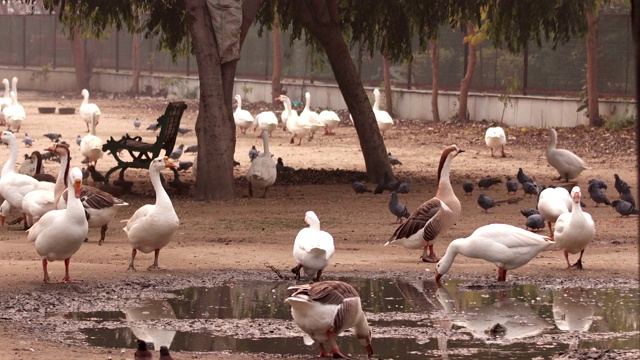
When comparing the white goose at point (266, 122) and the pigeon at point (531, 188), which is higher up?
the pigeon at point (531, 188)

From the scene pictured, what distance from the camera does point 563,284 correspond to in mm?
11586

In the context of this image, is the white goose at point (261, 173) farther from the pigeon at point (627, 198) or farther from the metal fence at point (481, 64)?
the metal fence at point (481, 64)

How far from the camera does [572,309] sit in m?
10.4

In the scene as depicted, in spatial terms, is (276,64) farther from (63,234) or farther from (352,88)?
(63,234)

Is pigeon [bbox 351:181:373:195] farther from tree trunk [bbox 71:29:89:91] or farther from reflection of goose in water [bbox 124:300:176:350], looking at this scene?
tree trunk [bbox 71:29:89:91]

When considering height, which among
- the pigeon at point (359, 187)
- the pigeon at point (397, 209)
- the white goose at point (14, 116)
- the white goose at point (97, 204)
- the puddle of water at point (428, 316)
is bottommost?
the white goose at point (14, 116)

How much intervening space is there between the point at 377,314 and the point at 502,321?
42.1 inches

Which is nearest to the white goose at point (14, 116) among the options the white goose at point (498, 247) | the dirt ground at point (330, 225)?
the dirt ground at point (330, 225)

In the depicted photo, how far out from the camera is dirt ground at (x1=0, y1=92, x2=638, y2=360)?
11.8 m

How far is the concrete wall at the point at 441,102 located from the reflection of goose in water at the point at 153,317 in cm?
2118

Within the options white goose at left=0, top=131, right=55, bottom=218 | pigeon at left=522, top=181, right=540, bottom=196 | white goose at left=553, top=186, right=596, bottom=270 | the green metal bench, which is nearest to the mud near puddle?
white goose at left=553, top=186, right=596, bottom=270

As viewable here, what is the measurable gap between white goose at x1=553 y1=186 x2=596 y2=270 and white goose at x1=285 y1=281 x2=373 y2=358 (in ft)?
14.1

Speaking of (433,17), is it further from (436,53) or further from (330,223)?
(436,53)

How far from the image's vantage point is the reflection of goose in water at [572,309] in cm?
977
